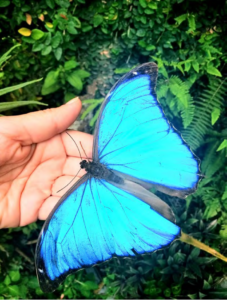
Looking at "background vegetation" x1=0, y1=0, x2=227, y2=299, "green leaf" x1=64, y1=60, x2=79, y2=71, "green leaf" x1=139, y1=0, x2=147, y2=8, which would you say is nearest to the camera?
"green leaf" x1=139, y1=0, x2=147, y2=8

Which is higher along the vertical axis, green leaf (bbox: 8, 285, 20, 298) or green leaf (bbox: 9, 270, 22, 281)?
green leaf (bbox: 9, 270, 22, 281)

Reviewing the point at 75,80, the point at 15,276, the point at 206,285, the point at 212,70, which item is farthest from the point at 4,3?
the point at 206,285

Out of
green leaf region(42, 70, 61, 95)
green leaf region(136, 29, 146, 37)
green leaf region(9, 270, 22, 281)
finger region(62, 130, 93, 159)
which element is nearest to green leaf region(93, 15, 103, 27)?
green leaf region(136, 29, 146, 37)

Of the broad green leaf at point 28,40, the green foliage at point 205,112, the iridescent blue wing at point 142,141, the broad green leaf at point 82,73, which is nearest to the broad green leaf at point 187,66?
the green foliage at point 205,112

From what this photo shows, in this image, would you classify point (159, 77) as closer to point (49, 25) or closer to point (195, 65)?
point (195, 65)

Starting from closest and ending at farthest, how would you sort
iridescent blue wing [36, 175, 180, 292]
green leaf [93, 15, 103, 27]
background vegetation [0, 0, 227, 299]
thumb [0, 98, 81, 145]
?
iridescent blue wing [36, 175, 180, 292] < thumb [0, 98, 81, 145] < background vegetation [0, 0, 227, 299] < green leaf [93, 15, 103, 27]

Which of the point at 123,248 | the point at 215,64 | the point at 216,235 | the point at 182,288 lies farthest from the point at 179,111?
the point at 182,288

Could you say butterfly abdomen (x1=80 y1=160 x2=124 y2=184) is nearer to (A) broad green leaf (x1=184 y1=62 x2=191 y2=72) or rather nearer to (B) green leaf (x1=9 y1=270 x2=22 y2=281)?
(A) broad green leaf (x1=184 y1=62 x2=191 y2=72)
